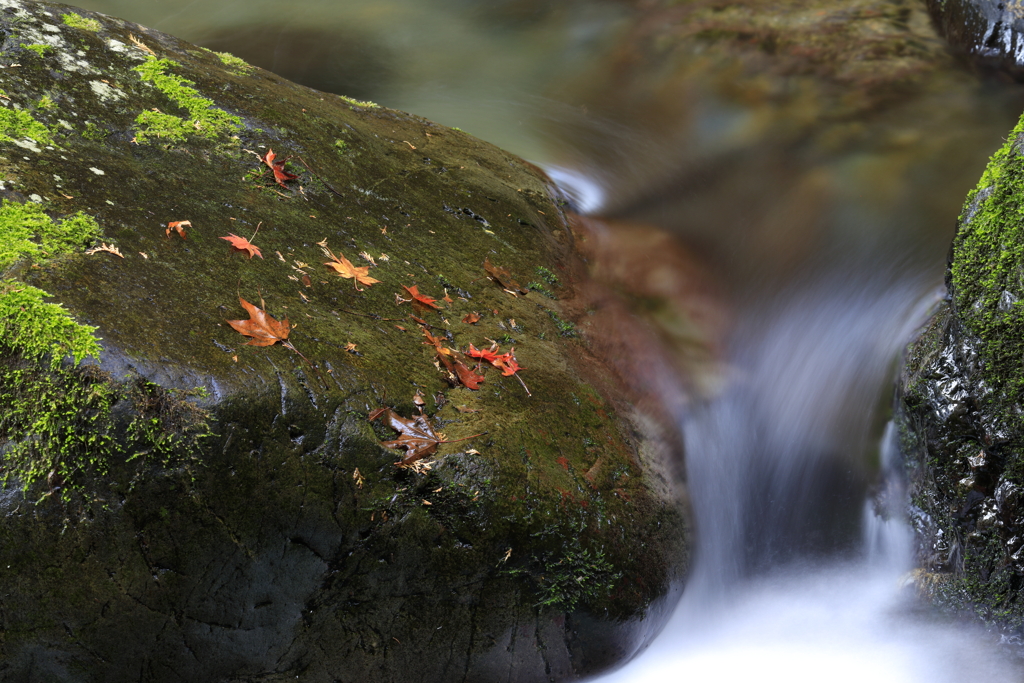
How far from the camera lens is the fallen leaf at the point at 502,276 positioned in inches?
167

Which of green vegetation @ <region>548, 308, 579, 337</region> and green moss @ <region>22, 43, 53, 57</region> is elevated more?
green moss @ <region>22, 43, 53, 57</region>

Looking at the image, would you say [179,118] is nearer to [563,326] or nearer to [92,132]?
[92,132]

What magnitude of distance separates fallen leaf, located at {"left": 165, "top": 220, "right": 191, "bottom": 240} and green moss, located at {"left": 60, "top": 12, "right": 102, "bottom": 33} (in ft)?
5.97

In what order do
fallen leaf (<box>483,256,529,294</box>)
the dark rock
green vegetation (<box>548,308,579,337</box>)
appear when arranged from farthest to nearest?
the dark rock < green vegetation (<box>548,308,579,337</box>) < fallen leaf (<box>483,256,529,294</box>)

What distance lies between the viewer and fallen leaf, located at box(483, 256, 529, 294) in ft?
13.9

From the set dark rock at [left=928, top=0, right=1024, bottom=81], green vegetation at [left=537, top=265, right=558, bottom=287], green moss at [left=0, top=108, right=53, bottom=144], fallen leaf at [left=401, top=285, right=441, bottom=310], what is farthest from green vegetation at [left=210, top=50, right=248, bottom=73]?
dark rock at [left=928, top=0, right=1024, bottom=81]

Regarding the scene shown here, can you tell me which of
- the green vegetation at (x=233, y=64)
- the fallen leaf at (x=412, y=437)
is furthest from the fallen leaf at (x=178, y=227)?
the green vegetation at (x=233, y=64)

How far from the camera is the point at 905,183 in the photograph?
6.64 meters

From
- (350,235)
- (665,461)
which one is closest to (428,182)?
(350,235)

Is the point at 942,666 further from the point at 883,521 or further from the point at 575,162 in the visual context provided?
the point at 575,162

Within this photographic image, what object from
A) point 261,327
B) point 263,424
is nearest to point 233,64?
point 261,327

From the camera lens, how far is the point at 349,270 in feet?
11.3

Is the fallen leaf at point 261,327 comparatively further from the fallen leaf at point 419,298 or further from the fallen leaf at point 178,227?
the fallen leaf at point 419,298

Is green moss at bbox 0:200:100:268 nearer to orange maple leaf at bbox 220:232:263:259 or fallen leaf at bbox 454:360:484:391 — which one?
orange maple leaf at bbox 220:232:263:259
